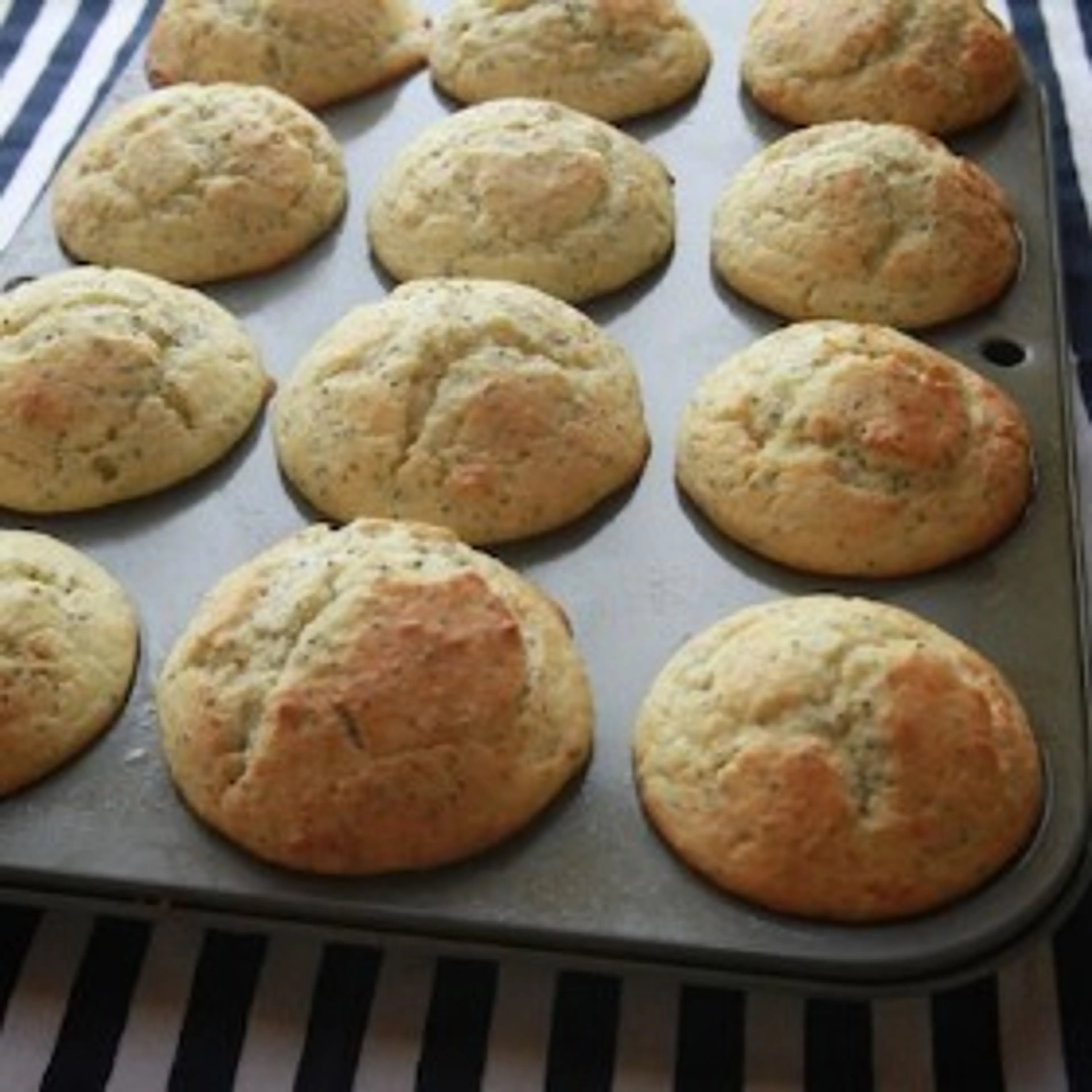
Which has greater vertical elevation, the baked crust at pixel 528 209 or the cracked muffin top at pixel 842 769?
the baked crust at pixel 528 209

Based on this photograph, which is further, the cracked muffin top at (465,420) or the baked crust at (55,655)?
the cracked muffin top at (465,420)

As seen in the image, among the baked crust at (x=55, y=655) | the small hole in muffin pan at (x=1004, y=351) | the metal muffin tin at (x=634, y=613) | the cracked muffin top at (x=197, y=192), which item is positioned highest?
the cracked muffin top at (x=197, y=192)

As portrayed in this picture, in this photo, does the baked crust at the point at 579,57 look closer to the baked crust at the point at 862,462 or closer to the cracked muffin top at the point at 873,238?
the cracked muffin top at the point at 873,238

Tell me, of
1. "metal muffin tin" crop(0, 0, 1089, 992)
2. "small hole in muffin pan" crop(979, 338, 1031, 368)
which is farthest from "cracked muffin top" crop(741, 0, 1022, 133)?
"small hole in muffin pan" crop(979, 338, 1031, 368)

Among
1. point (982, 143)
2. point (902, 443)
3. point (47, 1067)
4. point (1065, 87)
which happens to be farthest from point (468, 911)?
point (1065, 87)

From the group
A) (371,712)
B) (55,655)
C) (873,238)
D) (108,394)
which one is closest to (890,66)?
(873,238)

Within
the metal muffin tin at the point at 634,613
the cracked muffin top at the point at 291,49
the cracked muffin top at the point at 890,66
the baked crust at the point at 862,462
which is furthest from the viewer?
the cracked muffin top at the point at 291,49

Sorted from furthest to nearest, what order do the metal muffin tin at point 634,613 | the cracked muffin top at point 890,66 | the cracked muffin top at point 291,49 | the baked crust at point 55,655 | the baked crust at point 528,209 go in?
the cracked muffin top at point 291,49, the cracked muffin top at point 890,66, the baked crust at point 528,209, the baked crust at point 55,655, the metal muffin tin at point 634,613

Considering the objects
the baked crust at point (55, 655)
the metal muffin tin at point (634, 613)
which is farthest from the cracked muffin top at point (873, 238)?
the baked crust at point (55, 655)
